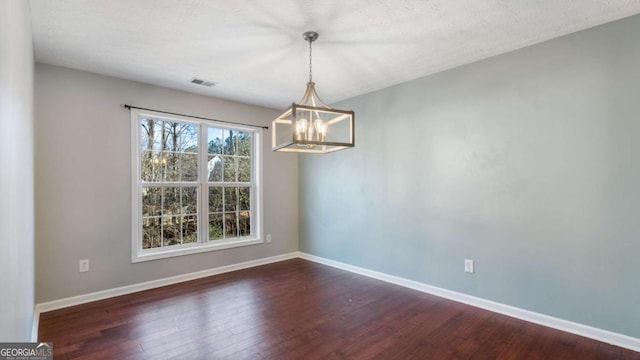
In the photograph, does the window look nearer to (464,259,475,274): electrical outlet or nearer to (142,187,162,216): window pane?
(142,187,162,216): window pane

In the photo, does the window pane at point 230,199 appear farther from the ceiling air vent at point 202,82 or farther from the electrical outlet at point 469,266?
the electrical outlet at point 469,266

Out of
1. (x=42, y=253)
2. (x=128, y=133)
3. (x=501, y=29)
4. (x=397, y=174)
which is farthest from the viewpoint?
(x=397, y=174)

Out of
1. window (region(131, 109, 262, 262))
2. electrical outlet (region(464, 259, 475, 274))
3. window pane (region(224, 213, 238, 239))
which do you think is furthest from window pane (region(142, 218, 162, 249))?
electrical outlet (region(464, 259, 475, 274))

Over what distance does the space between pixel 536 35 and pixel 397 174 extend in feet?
6.43

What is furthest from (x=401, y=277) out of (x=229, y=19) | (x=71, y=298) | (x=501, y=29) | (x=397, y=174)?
(x=71, y=298)

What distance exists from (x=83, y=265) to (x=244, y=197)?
2156 mm

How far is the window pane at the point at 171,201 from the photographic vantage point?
4.08 meters

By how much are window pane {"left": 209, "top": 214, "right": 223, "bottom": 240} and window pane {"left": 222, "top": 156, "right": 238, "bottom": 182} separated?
1.88 feet

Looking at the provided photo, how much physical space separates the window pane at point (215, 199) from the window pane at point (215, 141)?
1.83 feet

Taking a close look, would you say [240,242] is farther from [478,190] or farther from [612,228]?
[612,228]

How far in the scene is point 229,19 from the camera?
2.44 meters

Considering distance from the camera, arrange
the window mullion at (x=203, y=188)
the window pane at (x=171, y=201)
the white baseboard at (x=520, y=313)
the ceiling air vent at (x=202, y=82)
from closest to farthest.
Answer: the white baseboard at (x=520, y=313) < the ceiling air vent at (x=202, y=82) < the window pane at (x=171, y=201) < the window mullion at (x=203, y=188)

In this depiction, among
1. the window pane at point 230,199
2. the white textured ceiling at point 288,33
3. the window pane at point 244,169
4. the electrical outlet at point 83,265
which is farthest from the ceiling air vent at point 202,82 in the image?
the electrical outlet at point 83,265

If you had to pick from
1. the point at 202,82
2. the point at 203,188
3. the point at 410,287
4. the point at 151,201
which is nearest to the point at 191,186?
the point at 203,188
